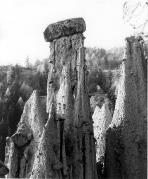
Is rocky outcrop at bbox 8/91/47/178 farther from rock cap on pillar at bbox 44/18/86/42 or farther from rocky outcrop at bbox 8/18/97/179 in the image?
rock cap on pillar at bbox 44/18/86/42

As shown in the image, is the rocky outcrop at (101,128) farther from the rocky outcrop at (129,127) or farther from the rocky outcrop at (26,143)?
the rocky outcrop at (26,143)

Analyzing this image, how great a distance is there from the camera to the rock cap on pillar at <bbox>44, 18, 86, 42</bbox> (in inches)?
763

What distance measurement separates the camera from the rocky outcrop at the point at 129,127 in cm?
1728

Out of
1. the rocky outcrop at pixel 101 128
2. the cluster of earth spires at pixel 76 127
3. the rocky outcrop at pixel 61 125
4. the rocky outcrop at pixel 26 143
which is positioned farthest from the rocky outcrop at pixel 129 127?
the rocky outcrop at pixel 26 143

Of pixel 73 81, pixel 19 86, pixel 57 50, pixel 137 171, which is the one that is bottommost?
pixel 137 171

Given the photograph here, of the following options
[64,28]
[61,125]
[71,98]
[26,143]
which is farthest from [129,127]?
[64,28]

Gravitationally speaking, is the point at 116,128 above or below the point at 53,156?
above

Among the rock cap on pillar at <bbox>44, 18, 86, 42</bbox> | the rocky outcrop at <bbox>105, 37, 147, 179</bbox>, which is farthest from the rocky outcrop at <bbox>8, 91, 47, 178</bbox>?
the rock cap on pillar at <bbox>44, 18, 86, 42</bbox>

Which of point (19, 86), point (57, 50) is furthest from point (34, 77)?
point (57, 50)

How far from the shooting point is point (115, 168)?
57.7 ft

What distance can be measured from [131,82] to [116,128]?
7.19 feet

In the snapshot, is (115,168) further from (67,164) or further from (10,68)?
(10,68)

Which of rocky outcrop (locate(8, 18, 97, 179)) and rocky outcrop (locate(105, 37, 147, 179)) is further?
rocky outcrop (locate(105, 37, 147, 179))

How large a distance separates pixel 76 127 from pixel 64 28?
533cm
